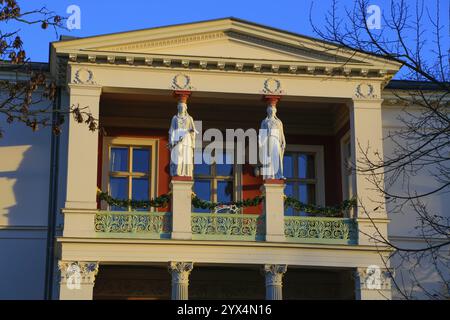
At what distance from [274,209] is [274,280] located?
5.37ft

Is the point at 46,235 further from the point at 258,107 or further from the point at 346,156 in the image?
the point at 346,156

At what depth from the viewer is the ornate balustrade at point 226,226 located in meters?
20.2

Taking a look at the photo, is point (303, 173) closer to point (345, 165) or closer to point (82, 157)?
point (345, 165)

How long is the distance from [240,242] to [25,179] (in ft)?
19.3

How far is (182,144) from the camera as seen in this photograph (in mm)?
20359

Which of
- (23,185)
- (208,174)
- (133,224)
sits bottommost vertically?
(133,224)

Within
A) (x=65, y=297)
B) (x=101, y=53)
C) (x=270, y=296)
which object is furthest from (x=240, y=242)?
(x=101, y=53)

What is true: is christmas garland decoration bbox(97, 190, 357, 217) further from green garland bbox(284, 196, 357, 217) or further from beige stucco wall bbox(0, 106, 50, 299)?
beige stucco wall bbox(0, 106, 50, 299)

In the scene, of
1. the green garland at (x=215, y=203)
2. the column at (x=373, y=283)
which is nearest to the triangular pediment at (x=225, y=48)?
the green garland at (x=215, y=203)

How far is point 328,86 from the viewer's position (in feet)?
69.8

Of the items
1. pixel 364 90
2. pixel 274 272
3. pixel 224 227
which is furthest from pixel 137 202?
pixel 364 90

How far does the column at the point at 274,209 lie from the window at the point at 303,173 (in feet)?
10.4

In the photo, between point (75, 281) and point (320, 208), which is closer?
point (75, 281)

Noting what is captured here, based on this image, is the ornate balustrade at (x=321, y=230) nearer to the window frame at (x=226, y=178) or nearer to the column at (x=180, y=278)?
the column at (x=180, y=278)
